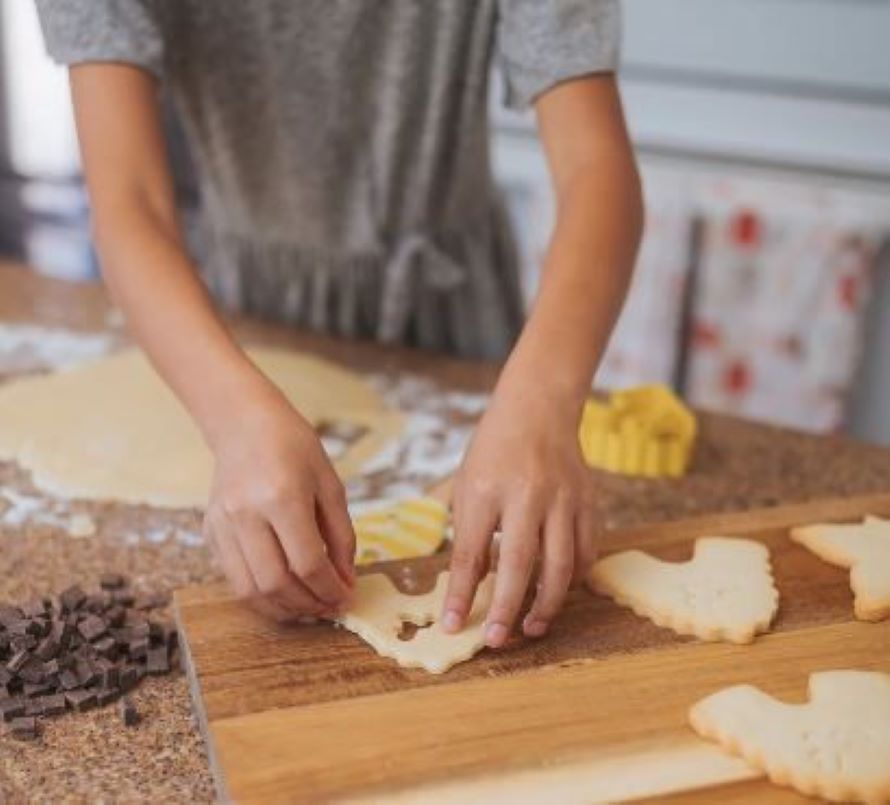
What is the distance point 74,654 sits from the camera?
2.68ft

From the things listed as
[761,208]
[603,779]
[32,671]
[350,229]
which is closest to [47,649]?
A: [32,671]

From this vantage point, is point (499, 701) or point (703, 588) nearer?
point (499, 701)

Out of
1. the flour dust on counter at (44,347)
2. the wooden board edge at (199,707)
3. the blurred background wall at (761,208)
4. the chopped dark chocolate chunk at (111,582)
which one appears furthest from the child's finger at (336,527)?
the blurred background wall at (761,208)

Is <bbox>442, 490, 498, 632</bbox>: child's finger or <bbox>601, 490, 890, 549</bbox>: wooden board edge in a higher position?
<bbox>442, 490, 498, 632</bbox>: child's finger

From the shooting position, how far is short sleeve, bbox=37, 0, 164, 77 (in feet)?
3.20

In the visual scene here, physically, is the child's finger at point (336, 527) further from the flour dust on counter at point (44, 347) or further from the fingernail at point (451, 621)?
the flour dust on counter at point (44, 347)

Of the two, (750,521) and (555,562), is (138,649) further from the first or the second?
(750,521)

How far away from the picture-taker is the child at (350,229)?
0.77 m

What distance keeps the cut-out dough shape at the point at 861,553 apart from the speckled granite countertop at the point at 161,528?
167mm

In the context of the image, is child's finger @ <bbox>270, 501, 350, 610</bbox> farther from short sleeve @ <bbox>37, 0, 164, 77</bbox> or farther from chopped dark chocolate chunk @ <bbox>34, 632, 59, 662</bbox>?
short sleeve @ <bbox>37, 0, 164, 77</bbox>

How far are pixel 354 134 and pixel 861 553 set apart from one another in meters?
0.68

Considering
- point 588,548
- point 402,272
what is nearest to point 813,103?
point 402,272

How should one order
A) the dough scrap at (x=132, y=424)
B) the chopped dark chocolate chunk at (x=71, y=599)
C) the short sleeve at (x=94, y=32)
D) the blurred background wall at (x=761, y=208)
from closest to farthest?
the chopped dark chocolate chunk at (x=71, y=599) < the short sleeve at (x=94, y=32) < the dough scrap at (x=132, y=424) < the blurred background wall at (x=761, y=208)

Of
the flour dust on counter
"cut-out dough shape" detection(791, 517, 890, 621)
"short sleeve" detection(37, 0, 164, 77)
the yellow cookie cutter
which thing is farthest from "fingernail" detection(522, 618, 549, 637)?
the flour dust on counter
